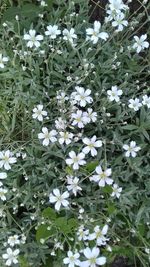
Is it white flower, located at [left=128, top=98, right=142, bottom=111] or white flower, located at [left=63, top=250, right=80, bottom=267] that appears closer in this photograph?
white flower, located at [left=63, top=250, right=80, bottom=267]

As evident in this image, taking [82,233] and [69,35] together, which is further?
[69,35]

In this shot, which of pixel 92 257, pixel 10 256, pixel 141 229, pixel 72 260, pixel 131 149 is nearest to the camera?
pixel 92 257

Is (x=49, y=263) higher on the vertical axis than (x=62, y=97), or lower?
lower

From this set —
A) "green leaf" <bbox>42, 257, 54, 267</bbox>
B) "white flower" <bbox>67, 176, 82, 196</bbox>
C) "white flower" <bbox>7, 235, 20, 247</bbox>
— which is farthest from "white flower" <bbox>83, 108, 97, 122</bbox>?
"green leaf" <bbox>42, 257, 54, 267</bbox>

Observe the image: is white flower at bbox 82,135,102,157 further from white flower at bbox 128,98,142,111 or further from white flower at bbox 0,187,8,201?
white flower at bbox 0,187,8,201

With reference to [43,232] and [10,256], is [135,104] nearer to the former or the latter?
[43,232]

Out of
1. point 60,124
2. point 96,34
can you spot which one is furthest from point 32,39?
point 60,124

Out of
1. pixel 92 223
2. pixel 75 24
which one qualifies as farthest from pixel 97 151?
pixel 75 24

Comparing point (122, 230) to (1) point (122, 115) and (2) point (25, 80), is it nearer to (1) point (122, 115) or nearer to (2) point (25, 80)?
(1) point (122, 115)

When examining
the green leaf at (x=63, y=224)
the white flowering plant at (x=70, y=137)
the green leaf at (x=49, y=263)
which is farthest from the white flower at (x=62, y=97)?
the green leaf at (x=49, y=263)
